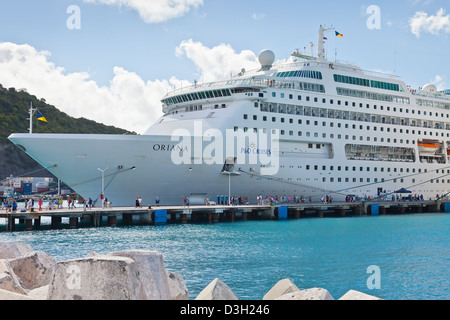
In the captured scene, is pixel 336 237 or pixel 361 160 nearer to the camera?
pixel 336 237

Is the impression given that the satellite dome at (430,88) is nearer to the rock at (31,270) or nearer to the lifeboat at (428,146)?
the lifeboat at (428,146)

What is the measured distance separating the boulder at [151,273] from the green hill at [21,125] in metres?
Answer: 66.9

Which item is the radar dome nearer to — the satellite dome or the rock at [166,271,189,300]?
the satellite dome

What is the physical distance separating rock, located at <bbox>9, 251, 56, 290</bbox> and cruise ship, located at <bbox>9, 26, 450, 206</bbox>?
15.4 meters

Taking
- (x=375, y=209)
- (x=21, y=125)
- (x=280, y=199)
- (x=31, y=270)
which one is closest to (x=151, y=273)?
(x=31, y=270)

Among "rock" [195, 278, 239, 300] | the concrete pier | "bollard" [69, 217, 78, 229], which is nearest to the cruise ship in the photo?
the concrete pier

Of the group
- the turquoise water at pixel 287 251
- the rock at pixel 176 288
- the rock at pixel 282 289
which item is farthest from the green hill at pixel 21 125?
the rock at pixel 282 289

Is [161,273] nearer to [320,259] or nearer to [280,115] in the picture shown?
[320,259]

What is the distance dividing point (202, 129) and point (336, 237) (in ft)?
34.6

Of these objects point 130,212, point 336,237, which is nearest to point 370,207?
point 336,237

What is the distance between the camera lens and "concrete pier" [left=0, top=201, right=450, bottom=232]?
2475 centimetres

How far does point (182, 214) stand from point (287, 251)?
1077 cm

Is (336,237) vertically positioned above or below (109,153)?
below
